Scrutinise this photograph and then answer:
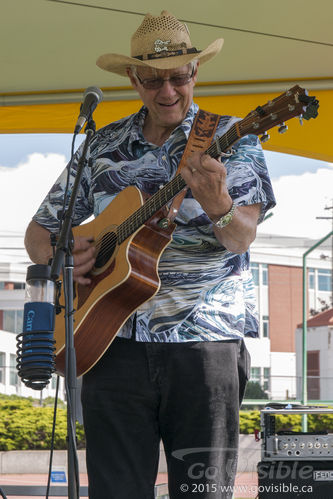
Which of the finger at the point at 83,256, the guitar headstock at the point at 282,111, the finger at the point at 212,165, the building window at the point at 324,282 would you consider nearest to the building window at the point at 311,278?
the building window at the point at 324,282

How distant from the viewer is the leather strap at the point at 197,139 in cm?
231

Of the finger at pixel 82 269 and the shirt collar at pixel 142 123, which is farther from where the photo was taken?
the finger at pixel 82 269

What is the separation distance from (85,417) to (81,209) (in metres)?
0.78

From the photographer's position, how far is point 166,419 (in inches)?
85.5

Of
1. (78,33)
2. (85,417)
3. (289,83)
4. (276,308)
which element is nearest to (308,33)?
(289,83)

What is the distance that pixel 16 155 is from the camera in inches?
1750

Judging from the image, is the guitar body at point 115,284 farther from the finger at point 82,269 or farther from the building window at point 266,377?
the building window at point 266,377

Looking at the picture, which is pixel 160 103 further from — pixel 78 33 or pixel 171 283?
pixel 78 33

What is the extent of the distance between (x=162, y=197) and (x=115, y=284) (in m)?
0.32

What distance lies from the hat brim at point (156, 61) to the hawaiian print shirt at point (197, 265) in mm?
167

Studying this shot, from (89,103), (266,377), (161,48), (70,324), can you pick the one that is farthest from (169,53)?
(266,377)

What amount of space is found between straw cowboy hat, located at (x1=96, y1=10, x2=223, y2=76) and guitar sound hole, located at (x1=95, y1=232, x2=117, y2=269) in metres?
0.60

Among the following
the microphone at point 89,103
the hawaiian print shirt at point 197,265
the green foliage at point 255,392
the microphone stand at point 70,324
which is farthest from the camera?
the green foliage at point 255,392

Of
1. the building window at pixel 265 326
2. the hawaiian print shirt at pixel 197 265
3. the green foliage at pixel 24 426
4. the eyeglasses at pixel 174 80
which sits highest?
the building window at pixel 265 326
